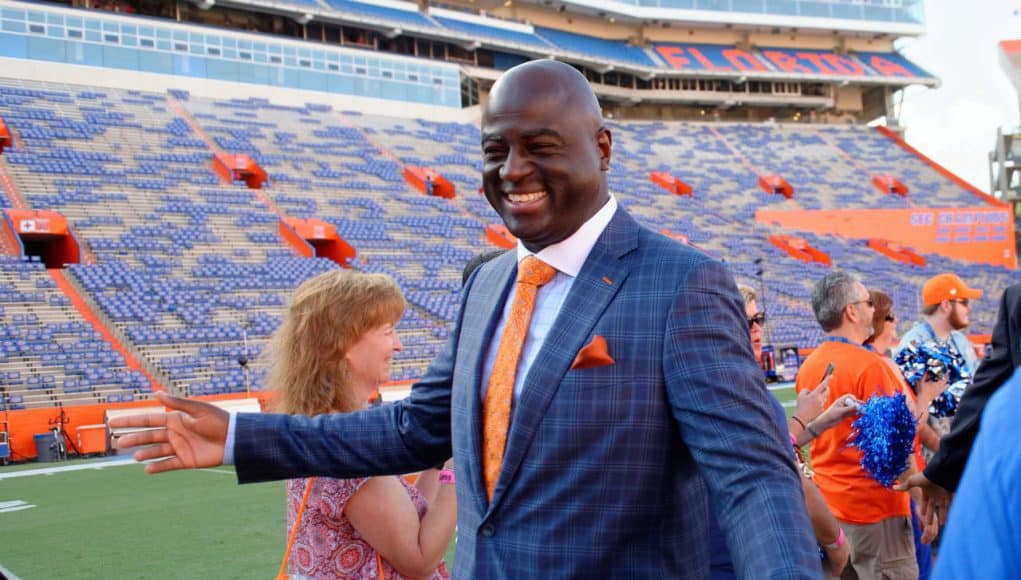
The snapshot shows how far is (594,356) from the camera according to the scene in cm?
157

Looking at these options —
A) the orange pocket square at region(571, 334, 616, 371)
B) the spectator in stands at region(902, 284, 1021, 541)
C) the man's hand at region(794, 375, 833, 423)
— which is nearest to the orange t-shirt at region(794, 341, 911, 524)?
the man's hand at region(794, 375, 833, 423)

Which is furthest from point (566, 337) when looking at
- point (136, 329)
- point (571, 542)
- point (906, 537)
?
point (136, 329)

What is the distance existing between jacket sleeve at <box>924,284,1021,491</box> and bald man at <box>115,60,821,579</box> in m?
1.58

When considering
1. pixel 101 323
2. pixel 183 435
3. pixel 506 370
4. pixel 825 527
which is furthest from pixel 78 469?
pixel 506 370

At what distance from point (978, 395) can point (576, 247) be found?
6.10ft

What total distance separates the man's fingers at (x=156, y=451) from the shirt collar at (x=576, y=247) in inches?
34.1

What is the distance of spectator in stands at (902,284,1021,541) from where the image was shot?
9.41 ft

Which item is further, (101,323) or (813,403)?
(101,323)

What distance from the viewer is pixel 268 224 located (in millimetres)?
27484

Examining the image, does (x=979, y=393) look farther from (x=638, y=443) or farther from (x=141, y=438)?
(x=141, y=438)

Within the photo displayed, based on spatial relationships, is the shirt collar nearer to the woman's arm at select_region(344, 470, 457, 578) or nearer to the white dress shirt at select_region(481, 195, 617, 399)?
the white dress shirt at select_region(481, 195, 617, 399)

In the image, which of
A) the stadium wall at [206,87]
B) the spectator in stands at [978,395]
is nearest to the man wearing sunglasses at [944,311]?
the spectator in stands at [978,395]

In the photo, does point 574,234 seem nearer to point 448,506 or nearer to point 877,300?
point 448,506

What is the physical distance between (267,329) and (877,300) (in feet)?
58.5
